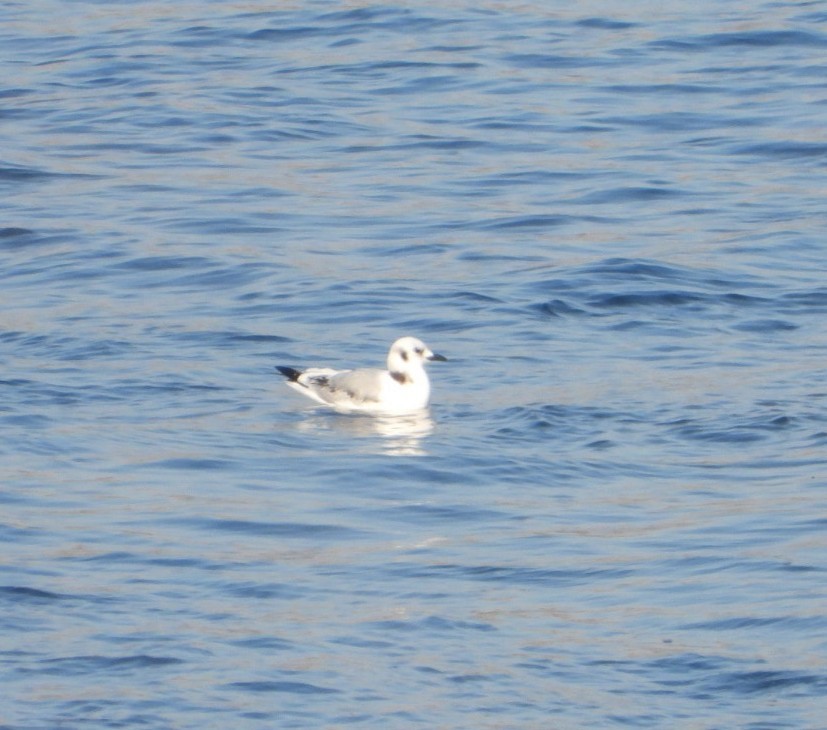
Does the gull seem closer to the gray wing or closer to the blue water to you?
the gray wing

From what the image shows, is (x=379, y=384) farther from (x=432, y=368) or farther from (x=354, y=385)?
(x=432, y=368)

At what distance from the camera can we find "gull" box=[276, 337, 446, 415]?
493 inches

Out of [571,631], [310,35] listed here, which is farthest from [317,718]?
[310,35]

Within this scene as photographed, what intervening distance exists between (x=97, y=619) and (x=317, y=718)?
1.34m

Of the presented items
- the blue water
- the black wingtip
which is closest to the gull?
the black wingtip

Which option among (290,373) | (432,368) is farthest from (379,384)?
(432,368)

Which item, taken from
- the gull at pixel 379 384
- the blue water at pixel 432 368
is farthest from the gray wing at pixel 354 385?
the blue water at pixel 432 368

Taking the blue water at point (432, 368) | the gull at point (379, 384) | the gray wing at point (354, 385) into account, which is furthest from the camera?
A: the gray wing at point (354, 385)

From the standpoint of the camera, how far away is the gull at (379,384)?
1252 cm

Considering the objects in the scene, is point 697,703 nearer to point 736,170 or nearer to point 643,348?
point 643,348

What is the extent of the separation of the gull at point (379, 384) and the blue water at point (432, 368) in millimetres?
157

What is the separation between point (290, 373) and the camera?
41.7 ft

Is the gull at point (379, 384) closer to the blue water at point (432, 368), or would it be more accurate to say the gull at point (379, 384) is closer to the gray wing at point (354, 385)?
the gray wing at point (354, 385)

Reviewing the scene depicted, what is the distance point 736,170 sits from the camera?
60.7 feet
